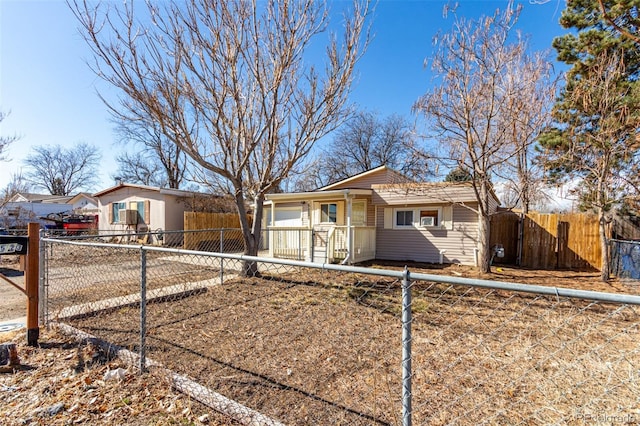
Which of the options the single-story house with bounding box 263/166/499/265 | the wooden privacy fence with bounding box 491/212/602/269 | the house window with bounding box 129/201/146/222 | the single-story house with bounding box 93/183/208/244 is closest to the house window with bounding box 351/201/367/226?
the single-story house with bounding box 263/166/499/265

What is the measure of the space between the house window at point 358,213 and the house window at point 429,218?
2.18m

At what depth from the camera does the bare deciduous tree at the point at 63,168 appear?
3588 centimetres

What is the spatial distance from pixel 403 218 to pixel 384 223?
74 cm

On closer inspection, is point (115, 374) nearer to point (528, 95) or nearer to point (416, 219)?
point (528, 95)

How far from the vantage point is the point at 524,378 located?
2.86 meters

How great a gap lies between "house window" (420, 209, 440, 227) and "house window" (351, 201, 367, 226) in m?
2.18

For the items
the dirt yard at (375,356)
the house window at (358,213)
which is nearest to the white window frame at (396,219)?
the house window at (358,213)

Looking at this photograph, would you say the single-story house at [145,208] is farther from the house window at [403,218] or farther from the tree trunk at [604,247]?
the tree trunk at [604,247]

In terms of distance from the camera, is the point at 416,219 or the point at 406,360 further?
the point at 416,219

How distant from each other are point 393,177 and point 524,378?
30.4ft

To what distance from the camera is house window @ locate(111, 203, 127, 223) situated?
17.5 metres

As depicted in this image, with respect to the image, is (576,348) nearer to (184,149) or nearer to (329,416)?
(329,416)

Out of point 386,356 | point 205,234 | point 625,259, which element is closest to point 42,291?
point 386,356

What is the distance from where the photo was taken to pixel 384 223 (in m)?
11.5
